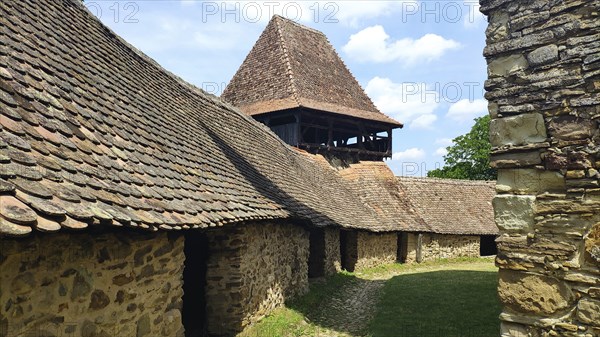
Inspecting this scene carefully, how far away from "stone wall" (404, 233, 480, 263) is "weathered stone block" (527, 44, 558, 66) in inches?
607

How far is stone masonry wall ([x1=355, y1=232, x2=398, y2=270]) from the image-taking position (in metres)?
16.3

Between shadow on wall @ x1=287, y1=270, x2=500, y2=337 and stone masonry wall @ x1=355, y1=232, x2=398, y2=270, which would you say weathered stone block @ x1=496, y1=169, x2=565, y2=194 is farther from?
stone masonry wall @ x1=355, y1=232, x2=398, y2=270

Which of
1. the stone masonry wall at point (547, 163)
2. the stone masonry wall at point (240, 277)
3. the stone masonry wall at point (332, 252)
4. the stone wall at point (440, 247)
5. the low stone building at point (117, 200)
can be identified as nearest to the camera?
the low stone building at point (117, 200)

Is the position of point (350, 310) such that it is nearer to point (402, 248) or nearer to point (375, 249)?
point (375, 249)

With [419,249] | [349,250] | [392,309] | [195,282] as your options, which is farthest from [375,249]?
[195,282]

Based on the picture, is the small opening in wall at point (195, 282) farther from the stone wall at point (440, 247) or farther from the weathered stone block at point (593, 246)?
the stone wall at point (440, 247)

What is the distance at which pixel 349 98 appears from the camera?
21531 mm

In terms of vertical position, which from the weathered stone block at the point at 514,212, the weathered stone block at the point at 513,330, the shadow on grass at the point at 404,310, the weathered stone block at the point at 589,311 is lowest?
the shadow on grass at the point at 404,310

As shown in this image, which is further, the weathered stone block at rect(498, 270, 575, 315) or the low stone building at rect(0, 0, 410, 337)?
the weathered stone block at rect(498, 270, 575, 315)

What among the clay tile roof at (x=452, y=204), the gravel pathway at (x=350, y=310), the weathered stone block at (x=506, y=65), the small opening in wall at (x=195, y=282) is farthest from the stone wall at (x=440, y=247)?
the weathered stone block at (x=506, y=65)

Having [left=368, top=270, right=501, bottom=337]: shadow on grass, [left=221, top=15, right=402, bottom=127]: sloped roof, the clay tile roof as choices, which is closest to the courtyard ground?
[left=368, top=270, right=501, bottom=337]: shadow on grass

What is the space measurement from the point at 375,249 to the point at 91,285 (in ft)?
48.3

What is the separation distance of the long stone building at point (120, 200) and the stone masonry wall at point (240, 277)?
2 cm

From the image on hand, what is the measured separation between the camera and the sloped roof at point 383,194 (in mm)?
18477
